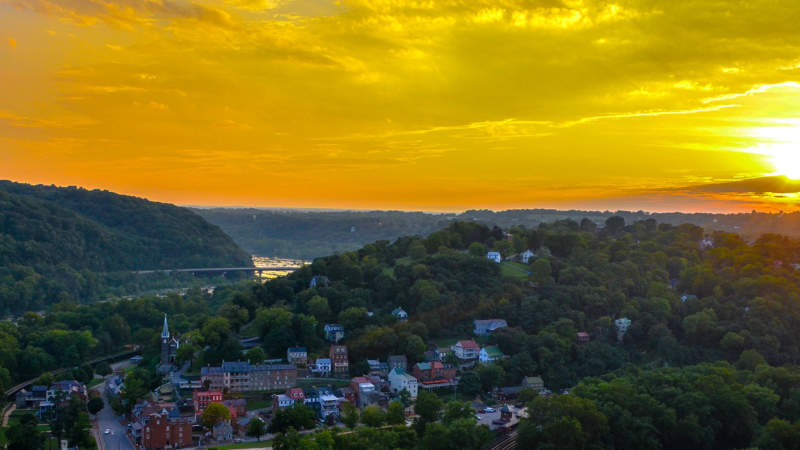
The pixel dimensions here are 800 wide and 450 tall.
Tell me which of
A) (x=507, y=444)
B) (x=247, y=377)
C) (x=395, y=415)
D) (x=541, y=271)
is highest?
(x=541, y=271)

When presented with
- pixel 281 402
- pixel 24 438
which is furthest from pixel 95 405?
pixel 281 402

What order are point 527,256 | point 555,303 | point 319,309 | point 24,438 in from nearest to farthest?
point 24,438, point 319,309, point 555,303, point 527,256

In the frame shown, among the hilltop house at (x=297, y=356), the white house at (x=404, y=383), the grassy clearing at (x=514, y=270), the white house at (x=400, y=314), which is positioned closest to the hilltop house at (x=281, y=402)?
the hilltop house at (x=297, y=356)

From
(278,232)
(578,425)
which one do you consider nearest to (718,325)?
(578,425)

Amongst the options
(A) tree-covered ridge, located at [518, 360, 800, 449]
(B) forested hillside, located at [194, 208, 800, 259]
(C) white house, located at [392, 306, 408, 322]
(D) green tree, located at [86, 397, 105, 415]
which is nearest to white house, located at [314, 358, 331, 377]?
(C) white house, located at [392, 306, 408, 322]

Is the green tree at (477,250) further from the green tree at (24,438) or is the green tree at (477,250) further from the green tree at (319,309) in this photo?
the green tree at (24,438)

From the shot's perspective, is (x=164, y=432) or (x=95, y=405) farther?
(x=95, y=405)

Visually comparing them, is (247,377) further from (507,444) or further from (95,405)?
(507,444)
